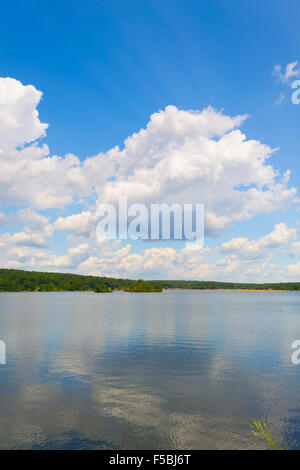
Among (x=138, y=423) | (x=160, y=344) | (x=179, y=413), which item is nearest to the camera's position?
(x=138, y=423)

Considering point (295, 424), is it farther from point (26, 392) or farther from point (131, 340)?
point (131, 340)

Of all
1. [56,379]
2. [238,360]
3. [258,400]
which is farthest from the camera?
[238,360]

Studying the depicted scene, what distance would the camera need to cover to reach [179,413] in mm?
21031

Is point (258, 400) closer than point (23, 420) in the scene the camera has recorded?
No

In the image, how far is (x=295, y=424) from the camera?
19.6 metres
